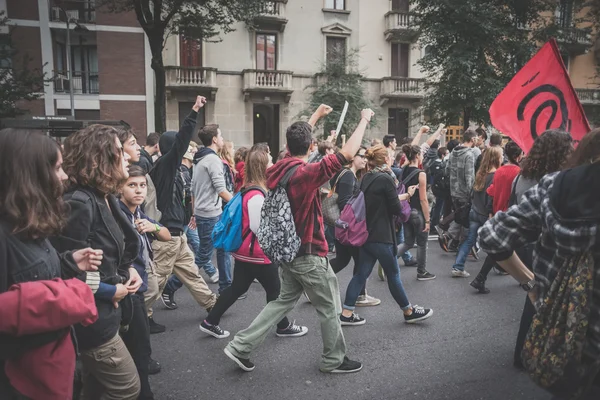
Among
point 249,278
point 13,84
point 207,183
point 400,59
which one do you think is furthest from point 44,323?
point 400,59

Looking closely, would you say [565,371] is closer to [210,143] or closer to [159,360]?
[159,360]

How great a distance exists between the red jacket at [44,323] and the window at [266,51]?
22046 mm

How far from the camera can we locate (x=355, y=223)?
451 centimetres

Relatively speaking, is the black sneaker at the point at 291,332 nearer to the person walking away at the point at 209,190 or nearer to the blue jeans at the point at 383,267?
the blue jeans at the point at 383,267

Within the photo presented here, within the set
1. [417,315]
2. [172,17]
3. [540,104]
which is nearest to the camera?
[540,104]

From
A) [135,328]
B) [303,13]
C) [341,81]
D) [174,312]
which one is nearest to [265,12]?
[303,13]

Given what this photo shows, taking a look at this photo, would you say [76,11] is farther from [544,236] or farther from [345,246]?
[544,236]

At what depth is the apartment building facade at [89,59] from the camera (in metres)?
20.6

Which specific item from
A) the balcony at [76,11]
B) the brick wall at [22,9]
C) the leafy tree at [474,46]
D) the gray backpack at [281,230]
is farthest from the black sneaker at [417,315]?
the brick wall at [22,9]

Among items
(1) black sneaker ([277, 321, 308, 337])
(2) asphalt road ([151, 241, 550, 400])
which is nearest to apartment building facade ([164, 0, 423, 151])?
(2) asphalt road ([151, 241, 550, 400])

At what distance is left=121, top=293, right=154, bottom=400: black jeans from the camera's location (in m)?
2.82

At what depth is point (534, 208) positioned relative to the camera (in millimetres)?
2064

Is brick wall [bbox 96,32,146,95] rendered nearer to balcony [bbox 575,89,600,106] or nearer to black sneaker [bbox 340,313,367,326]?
black sneaker [bbox 340,313,367,326]

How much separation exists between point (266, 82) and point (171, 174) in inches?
734
